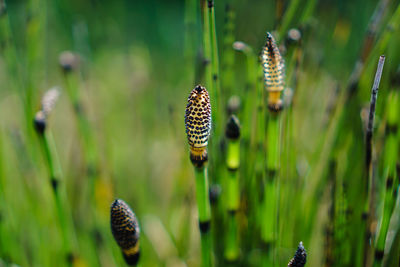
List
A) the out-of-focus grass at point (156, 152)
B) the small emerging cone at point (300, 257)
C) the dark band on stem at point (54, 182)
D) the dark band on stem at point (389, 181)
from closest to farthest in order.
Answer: the small emerging cone at point (300, 257)
the dark band on stem at point (389, 181)
the dark band on stem at point (54, 182)
the out-of-focus grass at point (156, 152)

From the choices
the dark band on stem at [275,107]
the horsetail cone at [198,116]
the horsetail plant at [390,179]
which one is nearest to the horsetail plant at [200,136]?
the horsetail cone at [198,116]

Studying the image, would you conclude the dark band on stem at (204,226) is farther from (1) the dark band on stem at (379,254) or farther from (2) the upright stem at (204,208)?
(1) the dark band on stem at (379,254)

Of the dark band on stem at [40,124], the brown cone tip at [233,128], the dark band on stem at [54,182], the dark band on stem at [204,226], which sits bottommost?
the dark band on stem at [204,226]

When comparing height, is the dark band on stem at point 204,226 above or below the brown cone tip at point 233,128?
below

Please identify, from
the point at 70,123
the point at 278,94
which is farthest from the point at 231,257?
the point at 70,123

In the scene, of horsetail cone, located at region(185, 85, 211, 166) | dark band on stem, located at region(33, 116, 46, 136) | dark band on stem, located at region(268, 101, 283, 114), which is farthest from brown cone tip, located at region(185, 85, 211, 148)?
dark band on stem, located at region(33, 116, 46, 136)

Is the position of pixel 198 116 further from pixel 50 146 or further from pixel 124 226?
pixel 50 146
